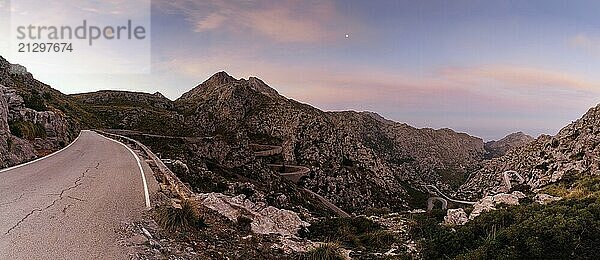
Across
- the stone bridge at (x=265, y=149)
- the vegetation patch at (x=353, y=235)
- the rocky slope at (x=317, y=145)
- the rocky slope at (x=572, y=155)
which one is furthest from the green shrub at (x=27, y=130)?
the stone bridge at (x=265, y=149)

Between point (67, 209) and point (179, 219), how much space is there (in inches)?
123

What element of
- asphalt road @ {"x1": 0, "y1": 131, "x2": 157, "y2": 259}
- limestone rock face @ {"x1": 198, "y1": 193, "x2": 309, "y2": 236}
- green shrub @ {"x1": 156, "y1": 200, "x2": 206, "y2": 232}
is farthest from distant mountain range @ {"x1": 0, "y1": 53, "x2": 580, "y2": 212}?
green shrub @ {"x1": 156, "y1": 200, "x2": 206, "y2": 232}

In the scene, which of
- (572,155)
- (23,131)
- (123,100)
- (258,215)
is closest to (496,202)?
(258,215)

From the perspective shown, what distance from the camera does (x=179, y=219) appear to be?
33.4 feet

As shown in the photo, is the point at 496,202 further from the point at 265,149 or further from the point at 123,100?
the point at 123,100

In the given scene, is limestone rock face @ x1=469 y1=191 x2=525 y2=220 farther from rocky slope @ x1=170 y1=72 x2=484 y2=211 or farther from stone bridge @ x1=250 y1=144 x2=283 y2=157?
stone bridge @ x1=250 y1=144 x2=283 y2=157

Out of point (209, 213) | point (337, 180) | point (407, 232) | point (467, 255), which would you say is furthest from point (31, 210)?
point (337, 180)

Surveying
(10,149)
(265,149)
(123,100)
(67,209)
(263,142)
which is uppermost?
(123,100)

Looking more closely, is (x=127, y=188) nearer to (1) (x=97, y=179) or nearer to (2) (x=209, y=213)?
(1) (x=97, y=179)

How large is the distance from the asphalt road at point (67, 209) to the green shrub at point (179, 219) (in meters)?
0.71

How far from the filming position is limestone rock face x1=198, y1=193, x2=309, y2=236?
41.8 feet

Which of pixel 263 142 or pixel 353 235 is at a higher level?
pixel 353 235

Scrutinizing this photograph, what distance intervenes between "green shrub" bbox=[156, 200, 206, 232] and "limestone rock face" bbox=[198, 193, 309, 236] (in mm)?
2105

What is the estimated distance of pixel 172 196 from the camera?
1417 centimetres
